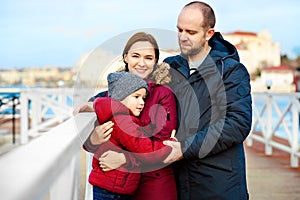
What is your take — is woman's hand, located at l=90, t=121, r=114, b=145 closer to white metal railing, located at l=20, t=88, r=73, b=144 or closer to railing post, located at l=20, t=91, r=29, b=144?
white metal railing, located at l=20, t=88, r=73, b=144

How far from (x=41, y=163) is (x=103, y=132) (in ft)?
2.02

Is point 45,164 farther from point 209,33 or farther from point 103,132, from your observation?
point 209,33

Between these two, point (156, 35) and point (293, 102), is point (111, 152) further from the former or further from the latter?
point (293, 102)

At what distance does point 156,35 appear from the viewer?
1618mm

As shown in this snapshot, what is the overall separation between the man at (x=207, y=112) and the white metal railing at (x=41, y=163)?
310mm

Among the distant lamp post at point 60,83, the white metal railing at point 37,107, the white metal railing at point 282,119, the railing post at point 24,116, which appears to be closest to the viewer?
the white metal railing at point 282,119

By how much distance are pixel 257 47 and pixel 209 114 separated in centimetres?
6800

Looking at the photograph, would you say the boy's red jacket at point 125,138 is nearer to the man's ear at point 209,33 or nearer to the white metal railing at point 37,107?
the man's ear at point 209,33

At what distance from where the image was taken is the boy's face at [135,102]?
148cm

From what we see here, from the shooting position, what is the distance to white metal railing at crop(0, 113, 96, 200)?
65cm

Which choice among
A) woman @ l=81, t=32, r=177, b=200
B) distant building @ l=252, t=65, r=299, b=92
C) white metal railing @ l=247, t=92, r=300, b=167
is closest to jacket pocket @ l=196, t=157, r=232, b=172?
woman @ l=81, t=32, r=177, b=200

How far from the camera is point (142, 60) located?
158 cm

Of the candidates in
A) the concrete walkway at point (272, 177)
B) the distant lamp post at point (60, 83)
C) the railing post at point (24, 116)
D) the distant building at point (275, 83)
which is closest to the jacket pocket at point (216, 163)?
the distant building at point (275, 83)

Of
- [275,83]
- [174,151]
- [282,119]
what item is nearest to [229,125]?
[174,151]
